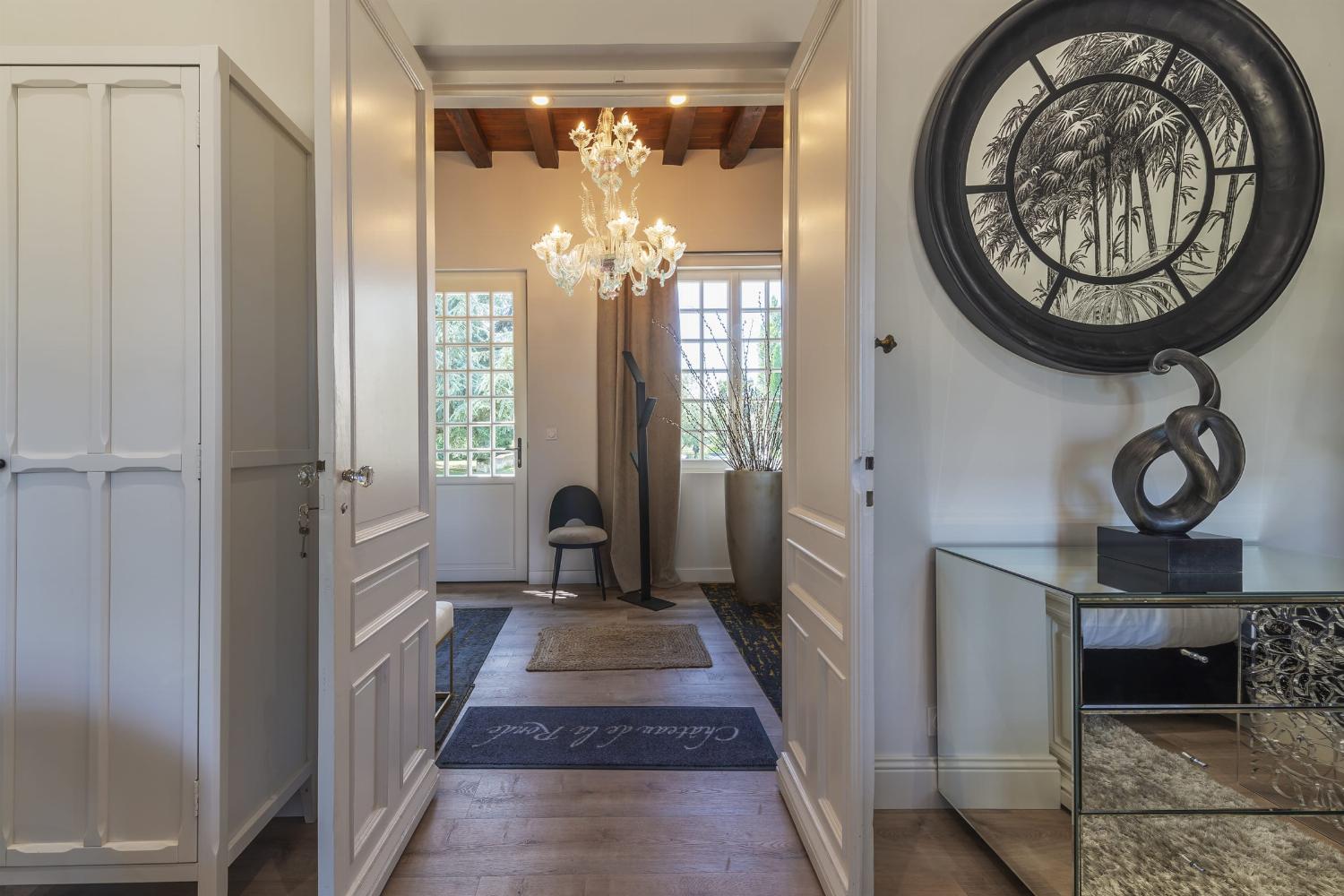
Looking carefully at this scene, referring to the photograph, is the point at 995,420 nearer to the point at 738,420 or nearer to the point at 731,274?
the point at 738,420

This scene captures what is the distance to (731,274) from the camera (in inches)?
191

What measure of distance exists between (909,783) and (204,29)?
306 centimetres

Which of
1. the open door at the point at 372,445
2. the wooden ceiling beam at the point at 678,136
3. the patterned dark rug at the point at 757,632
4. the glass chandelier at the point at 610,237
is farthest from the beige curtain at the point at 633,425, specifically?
the open door at the point at 372,445

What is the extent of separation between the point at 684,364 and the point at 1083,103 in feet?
10.5

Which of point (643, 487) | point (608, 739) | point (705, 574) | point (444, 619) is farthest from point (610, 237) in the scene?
point (608, 739)

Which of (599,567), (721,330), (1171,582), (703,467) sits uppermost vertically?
(721,330)

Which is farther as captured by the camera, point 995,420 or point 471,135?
point 471,135

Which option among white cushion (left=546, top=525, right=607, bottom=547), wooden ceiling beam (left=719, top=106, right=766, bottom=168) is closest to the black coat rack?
white cushion (left=546, top=525, right=607, bottom=547)

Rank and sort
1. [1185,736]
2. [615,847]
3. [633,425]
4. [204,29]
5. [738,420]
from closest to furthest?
[1185,736], [615,847], [204,29], [738,420], [633,425]

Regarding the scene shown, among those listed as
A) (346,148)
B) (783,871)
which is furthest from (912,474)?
(346,148)

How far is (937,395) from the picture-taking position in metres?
1.94

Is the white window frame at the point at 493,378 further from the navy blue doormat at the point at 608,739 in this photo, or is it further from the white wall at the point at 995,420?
the white wall at the point at 995,420

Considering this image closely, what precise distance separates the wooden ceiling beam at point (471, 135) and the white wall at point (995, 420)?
2.77 metres

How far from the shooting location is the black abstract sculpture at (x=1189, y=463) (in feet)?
4.86
